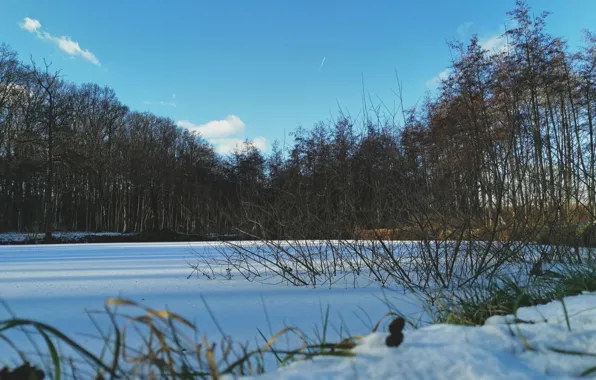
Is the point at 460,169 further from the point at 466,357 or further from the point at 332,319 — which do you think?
the point at 466,357

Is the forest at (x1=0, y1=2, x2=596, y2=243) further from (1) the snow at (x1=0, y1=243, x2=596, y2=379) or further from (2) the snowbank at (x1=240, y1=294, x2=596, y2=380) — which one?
(2) the snowbank at (x1=240, y1=294, x2=596, y2=380)

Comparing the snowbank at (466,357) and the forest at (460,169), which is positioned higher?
the forest at (460,169)

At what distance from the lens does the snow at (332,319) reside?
0.76 metres

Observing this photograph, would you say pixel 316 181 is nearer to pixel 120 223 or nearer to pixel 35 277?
pixel 35 277

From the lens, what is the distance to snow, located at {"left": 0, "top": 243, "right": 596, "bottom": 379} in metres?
0.76

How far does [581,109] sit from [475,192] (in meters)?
4.06

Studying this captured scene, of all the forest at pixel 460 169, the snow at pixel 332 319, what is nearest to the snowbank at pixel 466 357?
the snow at pixel 332 319

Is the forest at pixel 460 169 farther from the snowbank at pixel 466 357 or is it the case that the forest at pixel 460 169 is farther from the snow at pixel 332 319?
the snowbank at pixel 466 357

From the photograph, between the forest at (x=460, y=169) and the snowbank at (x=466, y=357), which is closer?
the snowbank at (x=466, y=357)

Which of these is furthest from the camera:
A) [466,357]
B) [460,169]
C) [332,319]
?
Result: [460,169]

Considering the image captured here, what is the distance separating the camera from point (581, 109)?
6684mm

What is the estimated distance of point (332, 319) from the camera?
2809mm

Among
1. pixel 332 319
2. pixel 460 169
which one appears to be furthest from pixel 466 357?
pixel 460 169

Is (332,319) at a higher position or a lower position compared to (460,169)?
lower
